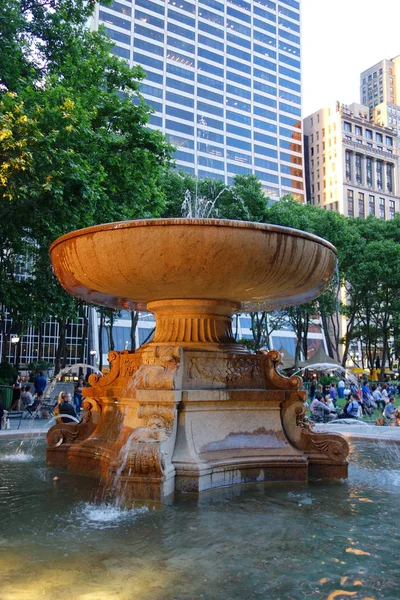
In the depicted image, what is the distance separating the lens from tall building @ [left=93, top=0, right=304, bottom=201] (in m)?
65.0

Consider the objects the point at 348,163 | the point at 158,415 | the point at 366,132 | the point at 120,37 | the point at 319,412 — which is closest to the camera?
the point at 158,415

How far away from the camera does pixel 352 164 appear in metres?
83.8

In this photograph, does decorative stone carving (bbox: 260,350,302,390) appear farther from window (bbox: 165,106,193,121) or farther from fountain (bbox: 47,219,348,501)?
window (bbox: 165,106,193,121)

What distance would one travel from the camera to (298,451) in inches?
233

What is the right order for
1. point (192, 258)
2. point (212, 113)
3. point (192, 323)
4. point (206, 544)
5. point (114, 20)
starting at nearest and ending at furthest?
point (206, 544) → point (192, 258) → point (192, 323) → point (114, 20) → point (212, 113)

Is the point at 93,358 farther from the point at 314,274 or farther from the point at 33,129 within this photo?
the point at 314,274

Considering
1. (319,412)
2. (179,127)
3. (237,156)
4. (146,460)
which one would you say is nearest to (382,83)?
(237,156)

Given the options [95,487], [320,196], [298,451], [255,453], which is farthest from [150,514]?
[320,196]

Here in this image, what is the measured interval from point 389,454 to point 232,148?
67349 millimetres

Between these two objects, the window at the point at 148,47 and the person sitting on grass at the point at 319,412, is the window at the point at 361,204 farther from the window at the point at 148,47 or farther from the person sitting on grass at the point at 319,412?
the person sitting on grass at the point at 319,412

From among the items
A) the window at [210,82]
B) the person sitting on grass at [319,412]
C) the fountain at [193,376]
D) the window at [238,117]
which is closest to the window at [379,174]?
the window at [238,117]

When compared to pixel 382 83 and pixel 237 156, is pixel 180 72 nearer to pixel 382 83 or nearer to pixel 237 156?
pixel 237 156

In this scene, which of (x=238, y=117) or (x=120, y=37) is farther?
(x=238, y=117)

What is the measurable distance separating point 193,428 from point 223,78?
75256 millimetres
